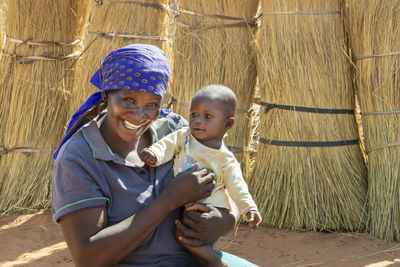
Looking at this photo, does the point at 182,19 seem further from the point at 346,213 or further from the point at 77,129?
the point at 77,129

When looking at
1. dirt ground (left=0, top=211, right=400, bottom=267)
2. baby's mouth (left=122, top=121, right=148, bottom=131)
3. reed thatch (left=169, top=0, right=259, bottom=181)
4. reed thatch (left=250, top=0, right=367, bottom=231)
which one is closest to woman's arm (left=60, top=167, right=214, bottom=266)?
baby's mouth (left=122, top=121, right=148, bottom=131)

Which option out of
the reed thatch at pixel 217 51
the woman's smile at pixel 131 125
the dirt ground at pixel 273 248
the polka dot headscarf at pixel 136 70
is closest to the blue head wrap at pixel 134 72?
the polka dot headscarf at pixel 136 70

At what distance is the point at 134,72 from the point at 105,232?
57cm

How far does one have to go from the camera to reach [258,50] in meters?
4.11

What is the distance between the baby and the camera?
2.22 meters

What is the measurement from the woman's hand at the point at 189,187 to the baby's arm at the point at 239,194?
0.55ft

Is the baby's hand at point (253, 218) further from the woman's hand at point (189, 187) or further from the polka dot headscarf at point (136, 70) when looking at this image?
the polka dot headscarf at point (136, 70)

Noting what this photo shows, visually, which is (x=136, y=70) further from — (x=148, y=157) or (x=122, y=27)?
(x=122, y=27)

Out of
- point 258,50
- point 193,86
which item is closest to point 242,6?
point 258,50

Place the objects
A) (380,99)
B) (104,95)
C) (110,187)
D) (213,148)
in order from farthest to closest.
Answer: (380,99)
(213,148)
(104,95)
(110,187)

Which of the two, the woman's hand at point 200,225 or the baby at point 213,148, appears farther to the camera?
the baby at point 213,148

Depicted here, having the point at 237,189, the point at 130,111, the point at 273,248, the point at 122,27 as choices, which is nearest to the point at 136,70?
the point at 130,111

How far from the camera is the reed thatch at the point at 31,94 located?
4551 millimetres

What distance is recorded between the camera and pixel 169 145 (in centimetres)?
222
